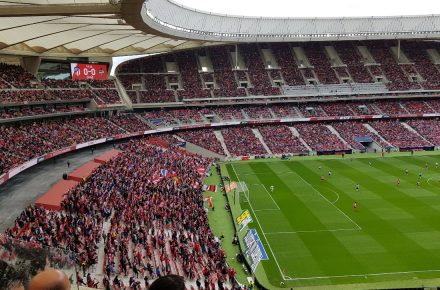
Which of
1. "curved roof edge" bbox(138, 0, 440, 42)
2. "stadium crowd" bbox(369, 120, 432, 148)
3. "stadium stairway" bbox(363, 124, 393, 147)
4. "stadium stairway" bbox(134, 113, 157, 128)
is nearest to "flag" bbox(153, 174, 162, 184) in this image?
"stadium stairway" bbox(134, 113, 157, 128)

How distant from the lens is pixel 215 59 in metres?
78.9

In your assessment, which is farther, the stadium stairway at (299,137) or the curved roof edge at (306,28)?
the curved roof edge at (306,28)

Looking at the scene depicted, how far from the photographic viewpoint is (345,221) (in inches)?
1219

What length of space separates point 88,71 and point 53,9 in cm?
3749

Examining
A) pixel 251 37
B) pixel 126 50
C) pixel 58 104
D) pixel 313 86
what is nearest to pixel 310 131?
pixel 313 86

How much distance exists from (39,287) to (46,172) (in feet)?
123

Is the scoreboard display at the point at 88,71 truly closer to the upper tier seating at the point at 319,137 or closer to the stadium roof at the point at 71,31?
the stadium roof at the point at 71,31

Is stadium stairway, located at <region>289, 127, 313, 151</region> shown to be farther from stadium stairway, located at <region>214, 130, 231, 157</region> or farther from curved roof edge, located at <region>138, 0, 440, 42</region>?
curved roof edge, located at <region>138, 0, 440, 42</region>

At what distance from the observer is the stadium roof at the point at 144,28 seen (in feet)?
90.4

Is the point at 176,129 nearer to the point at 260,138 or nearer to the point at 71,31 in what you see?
the point at 260,138

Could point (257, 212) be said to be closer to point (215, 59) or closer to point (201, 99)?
point (201, 99)

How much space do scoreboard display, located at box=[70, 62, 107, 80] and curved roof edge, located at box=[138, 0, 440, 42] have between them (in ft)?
52.5

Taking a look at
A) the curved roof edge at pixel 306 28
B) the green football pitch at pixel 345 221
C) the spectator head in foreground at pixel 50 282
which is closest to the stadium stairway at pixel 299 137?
the green football pitch at pixel 345 221

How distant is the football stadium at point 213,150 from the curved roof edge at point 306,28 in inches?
14.0
